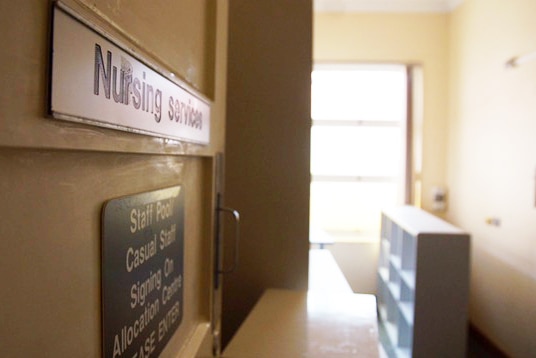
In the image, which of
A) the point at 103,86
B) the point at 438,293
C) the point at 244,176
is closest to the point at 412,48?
the point at 438,293

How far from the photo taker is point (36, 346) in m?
0.46

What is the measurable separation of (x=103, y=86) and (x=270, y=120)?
4.28 ft

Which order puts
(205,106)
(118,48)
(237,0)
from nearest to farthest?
1. (118,48)
2. (205,106)
3. (237,0)

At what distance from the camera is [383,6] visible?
170 inches

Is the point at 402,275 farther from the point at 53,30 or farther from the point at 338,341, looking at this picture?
the point at 53,30

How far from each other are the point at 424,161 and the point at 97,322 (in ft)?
13.8

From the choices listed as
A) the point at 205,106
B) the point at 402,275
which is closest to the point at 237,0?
the point at 205,106

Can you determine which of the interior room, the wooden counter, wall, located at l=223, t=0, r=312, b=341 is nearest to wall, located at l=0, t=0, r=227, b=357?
the interior room

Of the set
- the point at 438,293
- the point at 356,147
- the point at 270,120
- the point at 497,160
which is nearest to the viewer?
the point at 270,120

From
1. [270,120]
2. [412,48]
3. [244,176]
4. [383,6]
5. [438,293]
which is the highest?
[383,6]

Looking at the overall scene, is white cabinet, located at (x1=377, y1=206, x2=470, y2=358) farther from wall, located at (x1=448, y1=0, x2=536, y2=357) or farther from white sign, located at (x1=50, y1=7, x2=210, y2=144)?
white sign, located at (x1=50, y1=7, x2=210, y2=144)

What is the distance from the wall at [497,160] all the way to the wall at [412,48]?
0.47 ft

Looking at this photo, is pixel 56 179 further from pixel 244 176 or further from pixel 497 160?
pixel 497 160

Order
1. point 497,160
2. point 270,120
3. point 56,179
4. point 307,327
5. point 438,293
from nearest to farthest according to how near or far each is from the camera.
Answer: point 56,179 < point 307,327 < point 270,120 < point 438,293 < point 497,160
